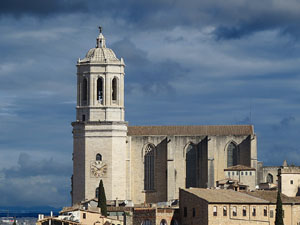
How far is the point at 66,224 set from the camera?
92688mm

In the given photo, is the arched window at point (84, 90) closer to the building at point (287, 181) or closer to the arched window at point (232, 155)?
the arched window at point (232, 155)

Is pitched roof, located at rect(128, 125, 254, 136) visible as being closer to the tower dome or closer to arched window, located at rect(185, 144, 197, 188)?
arched window, located at rect(185, 144, 197, 188)

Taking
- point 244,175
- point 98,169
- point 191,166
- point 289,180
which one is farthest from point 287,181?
point 98,169

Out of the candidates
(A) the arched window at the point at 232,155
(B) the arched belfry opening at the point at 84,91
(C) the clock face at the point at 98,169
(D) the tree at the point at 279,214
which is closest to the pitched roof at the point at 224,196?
(D) the tree at the point at 279,214

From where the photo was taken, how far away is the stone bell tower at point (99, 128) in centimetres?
12075

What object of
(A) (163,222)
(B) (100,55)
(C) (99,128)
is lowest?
(A) (163,222)

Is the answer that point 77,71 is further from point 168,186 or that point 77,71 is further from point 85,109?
point 168,186

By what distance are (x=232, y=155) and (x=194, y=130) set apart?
5326 millimetres

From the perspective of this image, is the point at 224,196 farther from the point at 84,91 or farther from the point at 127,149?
the point at 84,91

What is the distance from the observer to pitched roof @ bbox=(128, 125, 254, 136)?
411 ft

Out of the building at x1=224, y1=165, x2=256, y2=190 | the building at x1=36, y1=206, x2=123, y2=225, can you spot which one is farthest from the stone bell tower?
the building at x1=36, y1=206, x2=123, y2=225

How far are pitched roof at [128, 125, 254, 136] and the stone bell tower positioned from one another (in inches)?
131

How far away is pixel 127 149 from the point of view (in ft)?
405

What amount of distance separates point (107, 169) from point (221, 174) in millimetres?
12475
